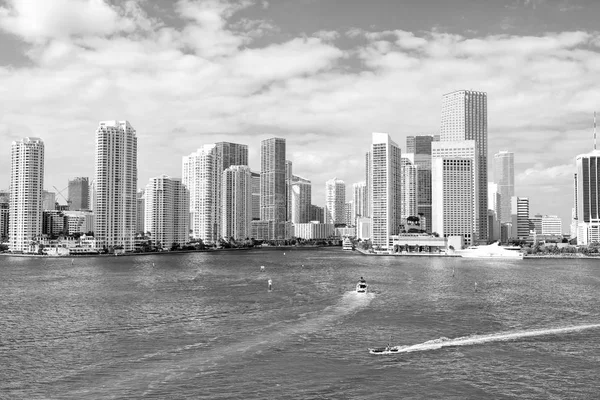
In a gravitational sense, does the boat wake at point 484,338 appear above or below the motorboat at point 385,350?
below

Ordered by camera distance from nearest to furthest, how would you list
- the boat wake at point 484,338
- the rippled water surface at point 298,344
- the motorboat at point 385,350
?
the rippled water surface at point 298,344 → the motorboat at point 385,350 → the boat wake at point 484,338

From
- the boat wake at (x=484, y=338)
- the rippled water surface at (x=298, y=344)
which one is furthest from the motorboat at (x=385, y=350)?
the rippled water surface at (x=298, y=344)

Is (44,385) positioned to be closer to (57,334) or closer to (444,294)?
(57,334)

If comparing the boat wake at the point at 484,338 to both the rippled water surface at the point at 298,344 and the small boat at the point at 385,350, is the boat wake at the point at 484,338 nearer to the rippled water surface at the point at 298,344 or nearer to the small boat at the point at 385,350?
the small boat at the point at 385,350

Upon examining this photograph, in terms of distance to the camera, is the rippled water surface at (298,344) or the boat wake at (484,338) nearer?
the rippled water surface at (298,344)

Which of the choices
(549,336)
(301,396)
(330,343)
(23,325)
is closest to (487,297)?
(549,336)

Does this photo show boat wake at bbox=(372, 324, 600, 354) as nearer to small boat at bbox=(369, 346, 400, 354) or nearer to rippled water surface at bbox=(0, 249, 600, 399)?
small boat at bbox=(369, 346, 400, 354)

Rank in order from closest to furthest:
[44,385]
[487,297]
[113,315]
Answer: [44,385] < [113,315] < [487,297]
